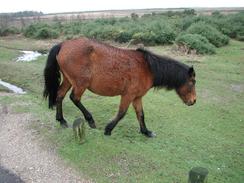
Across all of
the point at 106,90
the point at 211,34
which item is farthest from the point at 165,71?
the point at 211,34

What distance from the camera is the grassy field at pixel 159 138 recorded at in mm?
6574

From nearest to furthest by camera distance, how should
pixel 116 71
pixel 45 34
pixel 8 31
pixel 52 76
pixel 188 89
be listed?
Answer: pixel 116 71 < pixel 188 89 < pixel 52 76 < pixel 45 34 < pixel 8 31

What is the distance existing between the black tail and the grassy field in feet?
2.56

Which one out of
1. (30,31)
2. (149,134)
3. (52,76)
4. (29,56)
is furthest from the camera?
(30,31)

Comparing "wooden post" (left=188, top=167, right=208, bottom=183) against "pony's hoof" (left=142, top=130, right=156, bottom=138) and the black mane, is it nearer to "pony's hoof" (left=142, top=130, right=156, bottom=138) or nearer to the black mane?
the black mane

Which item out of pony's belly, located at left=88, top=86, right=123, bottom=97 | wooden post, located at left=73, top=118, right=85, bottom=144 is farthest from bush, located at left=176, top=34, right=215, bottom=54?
wooden post, located at left=73, top=118, right=85, bottom=144

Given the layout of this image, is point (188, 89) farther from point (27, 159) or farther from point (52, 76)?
point (27, 159)

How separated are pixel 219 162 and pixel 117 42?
21.8m

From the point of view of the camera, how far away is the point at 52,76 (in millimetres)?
7945

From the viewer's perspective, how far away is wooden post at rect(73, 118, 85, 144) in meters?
7.15

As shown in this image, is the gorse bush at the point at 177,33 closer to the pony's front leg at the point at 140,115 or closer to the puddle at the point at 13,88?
the puddle at the point at 13,88

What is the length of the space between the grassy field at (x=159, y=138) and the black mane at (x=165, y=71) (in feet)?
4.66

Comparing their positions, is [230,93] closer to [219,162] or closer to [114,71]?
[219,162]

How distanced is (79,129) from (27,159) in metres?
1.21
